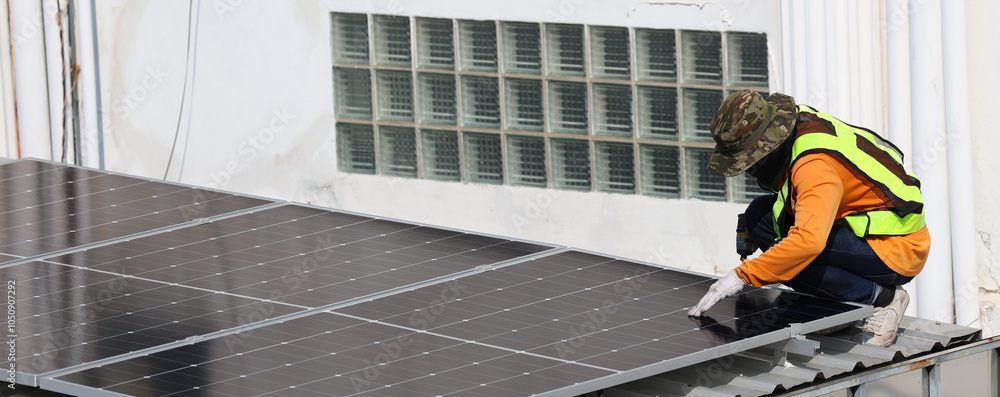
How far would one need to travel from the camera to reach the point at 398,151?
13914 millimetres

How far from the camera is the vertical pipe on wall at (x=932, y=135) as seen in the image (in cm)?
1057

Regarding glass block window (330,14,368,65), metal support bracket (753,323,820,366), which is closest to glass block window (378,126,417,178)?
glass block window (330,14,368,65)

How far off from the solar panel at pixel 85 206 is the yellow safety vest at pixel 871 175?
12.5 ft

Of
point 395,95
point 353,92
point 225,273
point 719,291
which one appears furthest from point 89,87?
point 719,291

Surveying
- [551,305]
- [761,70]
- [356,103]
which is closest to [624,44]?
[761,70]

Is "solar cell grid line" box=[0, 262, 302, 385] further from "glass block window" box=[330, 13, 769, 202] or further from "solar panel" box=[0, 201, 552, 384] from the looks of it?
"glass block window" box=[330, 13, 769, 202]

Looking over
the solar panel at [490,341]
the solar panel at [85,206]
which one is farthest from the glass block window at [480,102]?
the solar panel at [490,341]

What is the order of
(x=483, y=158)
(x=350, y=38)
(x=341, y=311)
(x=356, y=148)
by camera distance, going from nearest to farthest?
(x=341, y=311) < (x=483, y=158) < (x=350, y=38) < (x=356, y=148)

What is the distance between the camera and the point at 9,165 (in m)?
11.2

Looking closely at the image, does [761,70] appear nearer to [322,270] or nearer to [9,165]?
[322,270]

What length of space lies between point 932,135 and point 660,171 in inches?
97.6

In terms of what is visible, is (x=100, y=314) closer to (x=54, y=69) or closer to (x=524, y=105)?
(x=524, y=105)

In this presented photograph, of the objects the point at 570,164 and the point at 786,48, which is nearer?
the point at 786,48

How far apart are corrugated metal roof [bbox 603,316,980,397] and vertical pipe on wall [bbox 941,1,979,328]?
10.1 feet
